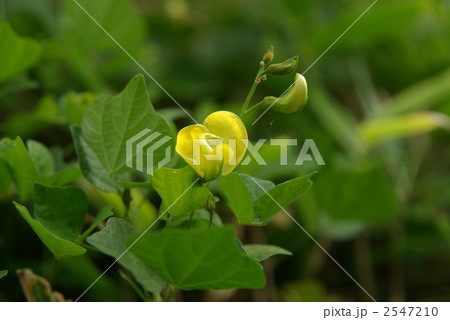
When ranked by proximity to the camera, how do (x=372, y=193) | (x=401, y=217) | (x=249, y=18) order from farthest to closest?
(x=249, y=18)
(x=401, y=217)
(x=372, y=193)

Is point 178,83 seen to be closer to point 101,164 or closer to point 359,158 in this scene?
point 359,158

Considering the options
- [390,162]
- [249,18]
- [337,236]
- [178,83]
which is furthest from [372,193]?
[249,18]

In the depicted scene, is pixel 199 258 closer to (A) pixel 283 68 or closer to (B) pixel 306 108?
(A) pixel 283 68

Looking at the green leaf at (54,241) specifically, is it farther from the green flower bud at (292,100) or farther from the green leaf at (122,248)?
the green flower bud at (292,100)
